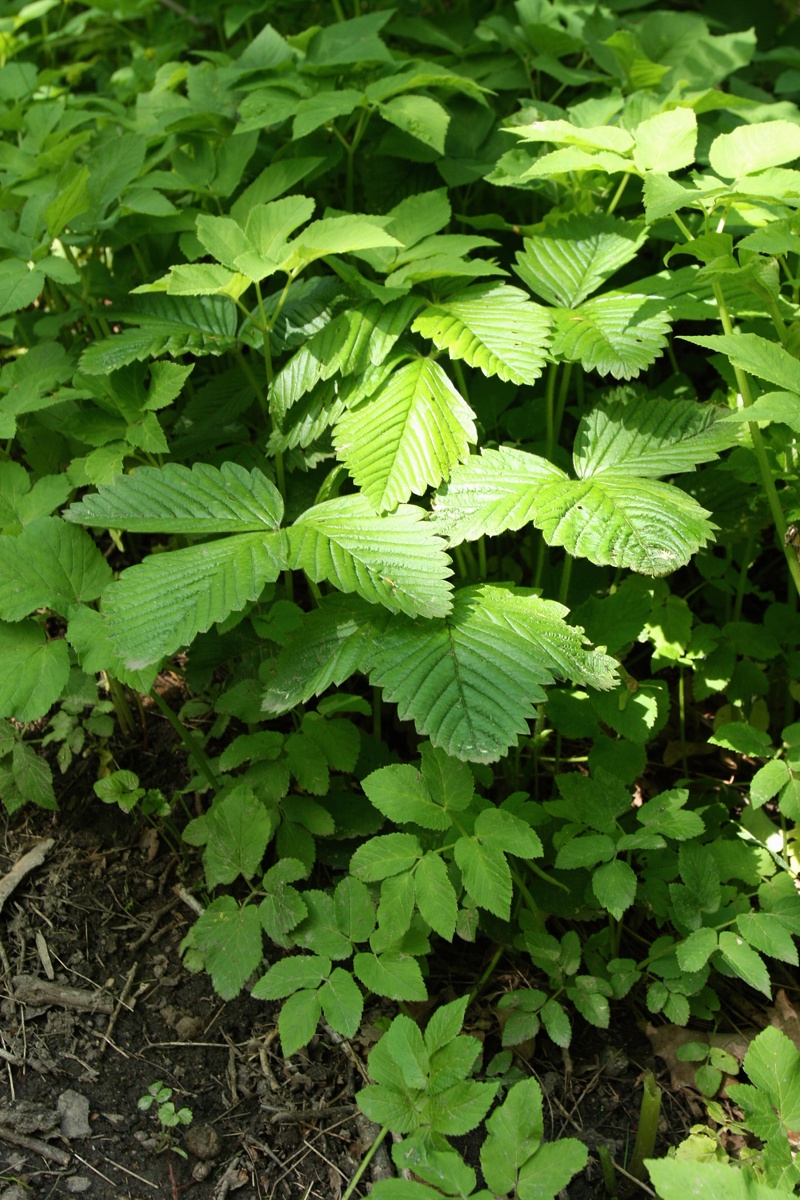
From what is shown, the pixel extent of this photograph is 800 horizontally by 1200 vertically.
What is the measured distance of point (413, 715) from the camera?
153 centimetres

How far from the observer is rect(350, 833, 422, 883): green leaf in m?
1.59

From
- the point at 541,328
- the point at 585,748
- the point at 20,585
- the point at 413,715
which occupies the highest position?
the point at 541,328

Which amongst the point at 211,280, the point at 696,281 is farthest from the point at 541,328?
the point at 211,280

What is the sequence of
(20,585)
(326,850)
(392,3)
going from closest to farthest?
1. (20,585)
2. (326,850)
3. (392,3)

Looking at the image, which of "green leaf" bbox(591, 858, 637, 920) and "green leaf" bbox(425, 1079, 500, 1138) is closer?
"green leaf" bbox(425, 1079, 500, 1138)

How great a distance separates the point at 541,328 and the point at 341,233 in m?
0.41

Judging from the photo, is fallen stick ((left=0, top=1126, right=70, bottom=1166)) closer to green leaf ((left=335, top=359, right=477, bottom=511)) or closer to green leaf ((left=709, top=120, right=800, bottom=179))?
green leaf ((left=335, top=359, right=477, bottom=511))

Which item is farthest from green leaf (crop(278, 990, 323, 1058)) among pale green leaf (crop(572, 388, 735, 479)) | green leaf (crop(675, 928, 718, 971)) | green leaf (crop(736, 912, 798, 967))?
pale green leaf (crop(572, 388, 735, 479))

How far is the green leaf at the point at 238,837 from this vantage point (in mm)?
1750

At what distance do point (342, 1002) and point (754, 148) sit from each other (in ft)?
5.24

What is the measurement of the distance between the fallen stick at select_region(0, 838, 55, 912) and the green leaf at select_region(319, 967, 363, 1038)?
0.72 m

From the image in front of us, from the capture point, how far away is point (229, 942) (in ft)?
5.50

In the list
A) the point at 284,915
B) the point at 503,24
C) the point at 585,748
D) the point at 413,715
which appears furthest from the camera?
the point at 503,24

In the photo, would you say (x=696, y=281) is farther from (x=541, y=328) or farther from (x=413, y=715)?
(x=413, y=715)
